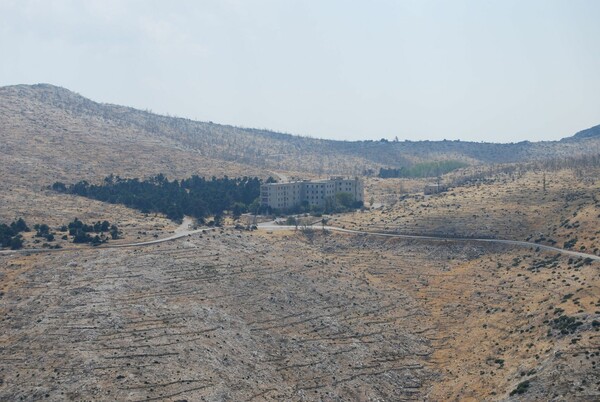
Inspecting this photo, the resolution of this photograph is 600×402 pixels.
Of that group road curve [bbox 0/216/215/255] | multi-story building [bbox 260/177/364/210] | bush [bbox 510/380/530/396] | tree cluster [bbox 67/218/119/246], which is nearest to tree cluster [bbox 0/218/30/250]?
road curve [bbox 0/216/215/255]

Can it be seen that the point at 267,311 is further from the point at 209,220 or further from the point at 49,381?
the point at 209,220

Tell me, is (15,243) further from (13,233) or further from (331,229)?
(331,229)

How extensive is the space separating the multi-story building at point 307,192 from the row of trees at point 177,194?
385 centimetres

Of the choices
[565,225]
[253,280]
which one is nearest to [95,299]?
[253,280]

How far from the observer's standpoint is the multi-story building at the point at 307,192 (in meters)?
147

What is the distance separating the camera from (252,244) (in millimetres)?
106750

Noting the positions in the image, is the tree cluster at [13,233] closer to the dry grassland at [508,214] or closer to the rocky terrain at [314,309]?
the rocky terrain at [314,309]

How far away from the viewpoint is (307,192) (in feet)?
507

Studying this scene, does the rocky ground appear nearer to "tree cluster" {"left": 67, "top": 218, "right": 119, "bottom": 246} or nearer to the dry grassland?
"tree cluster" {"left": 67, "top": 218, "right": 119, "bottom": 246}

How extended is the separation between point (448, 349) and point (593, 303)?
55.3 ft

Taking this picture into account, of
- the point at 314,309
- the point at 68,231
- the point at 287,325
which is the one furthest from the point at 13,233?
the point at 314,309

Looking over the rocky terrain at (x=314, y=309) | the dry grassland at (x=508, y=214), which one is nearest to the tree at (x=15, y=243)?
the rocky terrain at (x=314, y=309)

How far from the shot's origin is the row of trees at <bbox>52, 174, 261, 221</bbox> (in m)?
135

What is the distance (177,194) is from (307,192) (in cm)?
2921
